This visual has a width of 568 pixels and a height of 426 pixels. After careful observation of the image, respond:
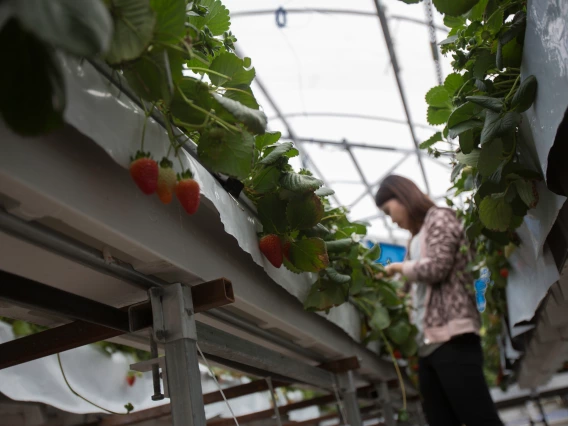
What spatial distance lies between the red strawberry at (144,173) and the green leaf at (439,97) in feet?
2.71

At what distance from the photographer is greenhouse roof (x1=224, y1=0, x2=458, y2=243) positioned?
4.54 meters

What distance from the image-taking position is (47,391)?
170 centimetres

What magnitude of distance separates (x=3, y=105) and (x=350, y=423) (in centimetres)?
180

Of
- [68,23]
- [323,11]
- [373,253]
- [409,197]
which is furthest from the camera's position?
[323,11]

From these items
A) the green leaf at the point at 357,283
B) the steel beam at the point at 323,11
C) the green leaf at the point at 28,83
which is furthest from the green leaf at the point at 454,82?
the steel beam at the point at 323,11

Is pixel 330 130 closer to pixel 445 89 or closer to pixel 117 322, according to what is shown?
pixel 445 89

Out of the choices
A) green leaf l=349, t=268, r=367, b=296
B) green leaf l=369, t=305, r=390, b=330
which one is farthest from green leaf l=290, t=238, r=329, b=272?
green leaf l=369, t=305, r=390, b=330

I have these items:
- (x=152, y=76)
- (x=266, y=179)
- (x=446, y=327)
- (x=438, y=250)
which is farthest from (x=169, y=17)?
(x=446, y=327)

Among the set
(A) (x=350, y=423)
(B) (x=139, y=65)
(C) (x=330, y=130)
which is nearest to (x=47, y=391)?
(A) (x=350, y=423)

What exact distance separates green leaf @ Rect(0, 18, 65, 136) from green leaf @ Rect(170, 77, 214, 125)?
336mm

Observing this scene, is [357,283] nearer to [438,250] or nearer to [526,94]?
[438,250]

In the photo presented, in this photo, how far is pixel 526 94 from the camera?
105cm

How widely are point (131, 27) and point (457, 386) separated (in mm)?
1817

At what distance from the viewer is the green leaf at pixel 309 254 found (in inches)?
47.2
